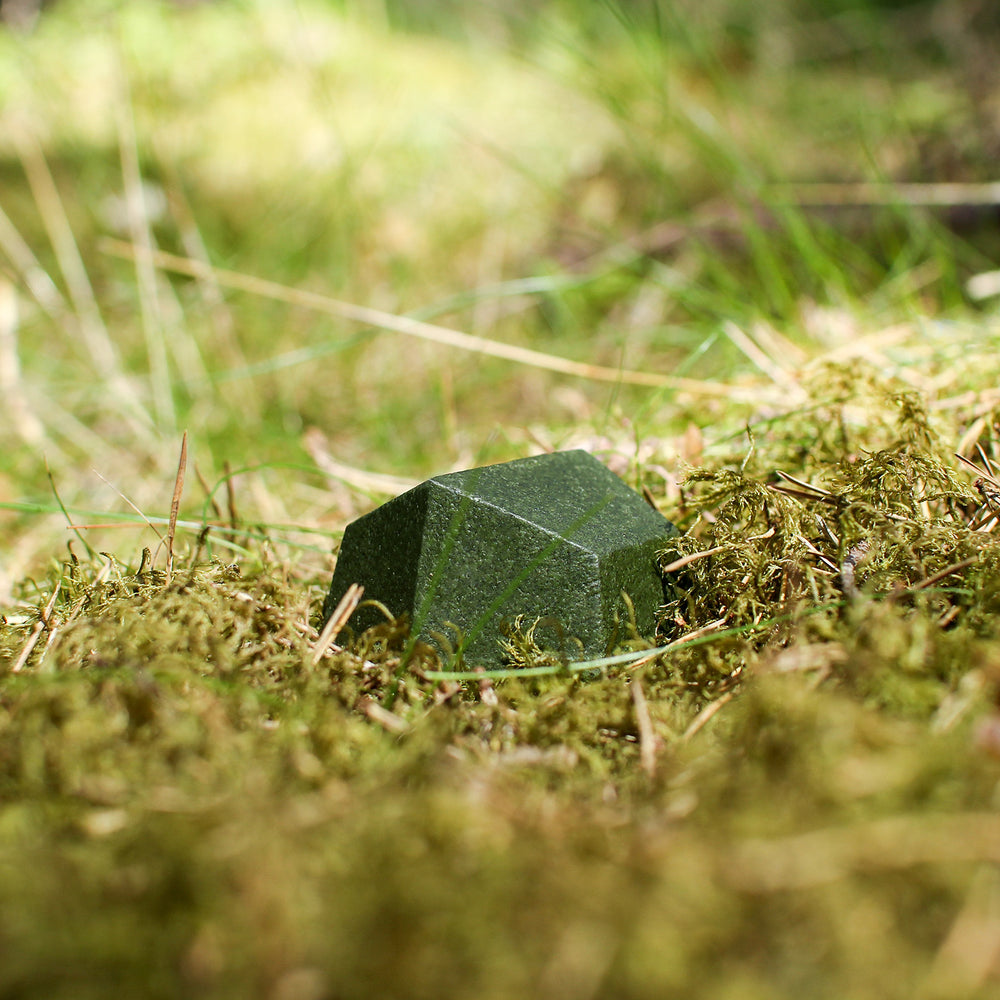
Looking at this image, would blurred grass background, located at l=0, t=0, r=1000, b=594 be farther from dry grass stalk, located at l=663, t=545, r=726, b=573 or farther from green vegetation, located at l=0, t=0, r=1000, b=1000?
dry grass stalk, located at l=663, t=545, r=726, b=573

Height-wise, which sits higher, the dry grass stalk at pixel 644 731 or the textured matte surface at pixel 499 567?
the textured matte surface at pixel 499 567

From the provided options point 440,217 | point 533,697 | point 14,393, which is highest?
point 440,217

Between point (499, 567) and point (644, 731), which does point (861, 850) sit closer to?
point (644, 731)

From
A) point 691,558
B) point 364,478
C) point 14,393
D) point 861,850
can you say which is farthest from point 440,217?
point 861,850

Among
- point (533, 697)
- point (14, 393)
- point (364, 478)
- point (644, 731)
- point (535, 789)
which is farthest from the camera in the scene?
point (14, 393)

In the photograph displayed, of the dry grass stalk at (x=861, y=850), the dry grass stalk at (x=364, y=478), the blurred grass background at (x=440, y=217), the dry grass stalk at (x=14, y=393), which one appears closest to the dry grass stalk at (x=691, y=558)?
the blurred grass background at (x=440, y=217)

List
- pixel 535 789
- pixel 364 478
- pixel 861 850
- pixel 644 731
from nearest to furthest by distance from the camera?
pixel 861 850 < pixel 535 789 < pixel 644 731 < pixel 364 478

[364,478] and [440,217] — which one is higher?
[440,217]

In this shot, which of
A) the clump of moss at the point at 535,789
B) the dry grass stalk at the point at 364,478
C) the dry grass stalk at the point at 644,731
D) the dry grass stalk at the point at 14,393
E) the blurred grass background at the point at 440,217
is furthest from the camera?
the dry grass stalk at the point at 14,393

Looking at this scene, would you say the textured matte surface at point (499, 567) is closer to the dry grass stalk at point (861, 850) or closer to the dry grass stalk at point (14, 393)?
the dry grass stalk at point (861, 850)

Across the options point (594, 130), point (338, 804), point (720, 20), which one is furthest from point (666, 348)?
point (720, 20)
